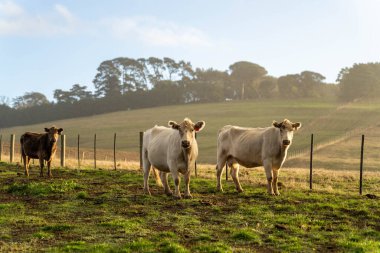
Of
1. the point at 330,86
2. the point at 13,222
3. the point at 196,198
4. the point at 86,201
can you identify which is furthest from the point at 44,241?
the point at 330,86

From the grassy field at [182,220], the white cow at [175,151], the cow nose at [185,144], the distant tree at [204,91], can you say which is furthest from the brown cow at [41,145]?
the distant tree at [204,91]

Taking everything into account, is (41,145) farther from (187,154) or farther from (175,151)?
(187,154)

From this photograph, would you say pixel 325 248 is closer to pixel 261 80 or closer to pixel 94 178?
pixel 94 178

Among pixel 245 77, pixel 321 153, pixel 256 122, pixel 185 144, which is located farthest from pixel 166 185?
A: pixel 245 77

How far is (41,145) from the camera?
63.6ft

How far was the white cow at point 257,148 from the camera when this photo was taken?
14516 mm

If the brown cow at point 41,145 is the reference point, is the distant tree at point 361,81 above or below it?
above

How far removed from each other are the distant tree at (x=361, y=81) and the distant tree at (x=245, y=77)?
2331 cm

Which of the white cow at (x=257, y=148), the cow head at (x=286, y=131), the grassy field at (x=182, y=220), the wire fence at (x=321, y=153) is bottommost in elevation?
the wire fence at (x=321, y=153)

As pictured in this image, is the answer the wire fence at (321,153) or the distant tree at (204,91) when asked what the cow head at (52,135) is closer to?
the wire fence at (321,153)

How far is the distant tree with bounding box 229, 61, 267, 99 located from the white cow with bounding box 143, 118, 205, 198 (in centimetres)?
9943

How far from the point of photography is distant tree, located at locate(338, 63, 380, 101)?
92812 millimetres

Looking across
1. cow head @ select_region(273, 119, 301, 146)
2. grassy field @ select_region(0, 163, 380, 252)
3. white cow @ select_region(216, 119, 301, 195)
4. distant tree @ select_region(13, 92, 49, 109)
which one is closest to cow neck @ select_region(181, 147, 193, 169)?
grassy field @ select_region(0, 163, 380, 252)

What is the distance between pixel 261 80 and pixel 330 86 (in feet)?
55.0
